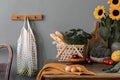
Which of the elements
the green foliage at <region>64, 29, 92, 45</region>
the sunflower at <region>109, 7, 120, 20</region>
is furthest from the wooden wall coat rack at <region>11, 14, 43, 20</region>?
the sunflower at <region>109, 7, 120, 20</region>

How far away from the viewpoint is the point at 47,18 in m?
2.09

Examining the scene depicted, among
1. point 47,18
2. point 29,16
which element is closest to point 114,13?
point 47,18

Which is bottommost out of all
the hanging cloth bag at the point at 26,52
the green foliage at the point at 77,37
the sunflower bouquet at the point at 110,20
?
the hanging cloth bag at the point at 26,52

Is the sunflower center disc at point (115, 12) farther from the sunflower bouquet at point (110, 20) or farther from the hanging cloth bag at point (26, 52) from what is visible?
the hanging cloth bag at point (26, 52)

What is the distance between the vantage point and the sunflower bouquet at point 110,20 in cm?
186

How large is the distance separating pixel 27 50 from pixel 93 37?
1.72 ft

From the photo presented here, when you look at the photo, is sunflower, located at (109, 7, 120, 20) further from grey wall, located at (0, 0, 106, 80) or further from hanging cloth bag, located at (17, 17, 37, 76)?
hanging cloth bag, located at (17, 17, 37, 76)

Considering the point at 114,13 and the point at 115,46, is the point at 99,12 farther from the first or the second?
the point at 115,46

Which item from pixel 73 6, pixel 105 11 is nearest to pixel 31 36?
pixel 73 6

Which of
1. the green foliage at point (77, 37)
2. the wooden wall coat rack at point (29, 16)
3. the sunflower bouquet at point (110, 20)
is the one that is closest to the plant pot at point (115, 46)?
the sunflower bouquet at point (110, 20)

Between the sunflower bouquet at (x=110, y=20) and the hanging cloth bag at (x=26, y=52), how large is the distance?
0.53 metres

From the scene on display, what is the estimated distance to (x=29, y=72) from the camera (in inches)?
80.4

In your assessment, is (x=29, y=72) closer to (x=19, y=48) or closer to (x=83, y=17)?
(x=19, y=48)

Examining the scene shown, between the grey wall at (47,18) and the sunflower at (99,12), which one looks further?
the grey wall at (47,18)
